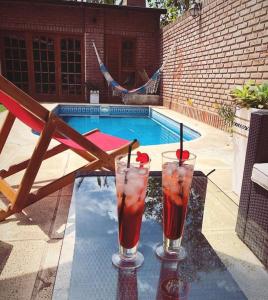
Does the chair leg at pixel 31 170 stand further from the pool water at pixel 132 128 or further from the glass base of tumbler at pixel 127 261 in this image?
the pool water at pixel 132 128

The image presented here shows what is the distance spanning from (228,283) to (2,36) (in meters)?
10.0

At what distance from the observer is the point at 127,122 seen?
742cm

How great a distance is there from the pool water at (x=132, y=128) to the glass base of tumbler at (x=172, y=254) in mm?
4577

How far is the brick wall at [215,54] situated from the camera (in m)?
4.05

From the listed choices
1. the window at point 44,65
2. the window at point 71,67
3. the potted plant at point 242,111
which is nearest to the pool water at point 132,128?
the window at point 71,67

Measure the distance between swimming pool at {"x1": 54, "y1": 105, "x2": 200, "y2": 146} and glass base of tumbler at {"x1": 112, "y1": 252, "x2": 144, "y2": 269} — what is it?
14.1ft

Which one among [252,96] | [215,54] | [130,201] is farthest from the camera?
[215,54]

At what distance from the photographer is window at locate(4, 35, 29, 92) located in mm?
8922

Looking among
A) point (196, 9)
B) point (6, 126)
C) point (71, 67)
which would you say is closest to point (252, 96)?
point (6, 126)

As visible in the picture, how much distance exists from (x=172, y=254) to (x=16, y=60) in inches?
382

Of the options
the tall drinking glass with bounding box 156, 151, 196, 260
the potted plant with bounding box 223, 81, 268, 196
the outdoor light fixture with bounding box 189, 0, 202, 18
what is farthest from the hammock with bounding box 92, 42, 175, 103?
the tall drinking glass with bounding box 156, 151, 196, 260

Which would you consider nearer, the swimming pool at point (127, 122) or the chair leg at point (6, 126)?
the chair leg at point (6, 126)

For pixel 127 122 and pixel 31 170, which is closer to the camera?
pixel 31 170

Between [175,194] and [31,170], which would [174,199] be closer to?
[175,194]
